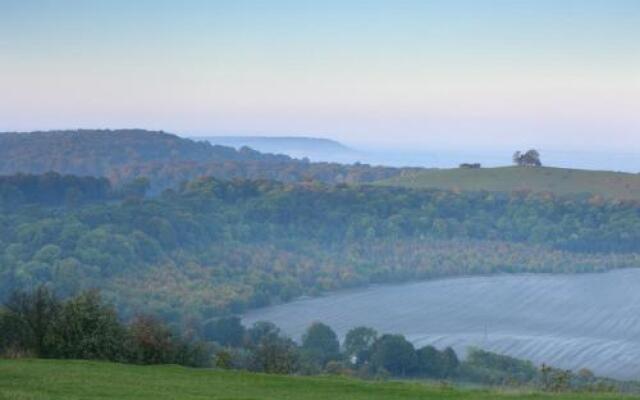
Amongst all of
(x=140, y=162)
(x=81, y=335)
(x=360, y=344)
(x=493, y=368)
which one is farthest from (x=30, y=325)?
(x=140, y=162)

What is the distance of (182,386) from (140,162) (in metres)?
107

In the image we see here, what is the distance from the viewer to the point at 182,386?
1817 centimetres

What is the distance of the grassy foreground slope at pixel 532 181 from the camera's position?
333 ft

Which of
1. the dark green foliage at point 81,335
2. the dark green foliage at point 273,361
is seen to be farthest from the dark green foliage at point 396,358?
the dark green foliage at point 81,335

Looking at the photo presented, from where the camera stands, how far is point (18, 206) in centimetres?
8212

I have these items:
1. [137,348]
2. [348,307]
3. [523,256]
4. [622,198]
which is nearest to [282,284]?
[348,307]

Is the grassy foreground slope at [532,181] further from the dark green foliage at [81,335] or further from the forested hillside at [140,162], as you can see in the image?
the dark green foliage at [81,335]

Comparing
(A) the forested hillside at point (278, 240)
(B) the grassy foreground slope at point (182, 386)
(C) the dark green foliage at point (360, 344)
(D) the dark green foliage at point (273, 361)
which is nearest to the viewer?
(B) the grassy foreground slope at point (182, 386)

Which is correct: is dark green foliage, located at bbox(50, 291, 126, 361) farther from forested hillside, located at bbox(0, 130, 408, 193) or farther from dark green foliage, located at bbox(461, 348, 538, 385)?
forested hillside, located at bbox(0, 130, 408, 193)

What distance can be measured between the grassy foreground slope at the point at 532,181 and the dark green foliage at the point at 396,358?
207ft

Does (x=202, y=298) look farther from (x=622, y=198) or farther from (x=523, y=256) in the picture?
(x=622, y=198)

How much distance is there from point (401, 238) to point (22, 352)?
75.1m

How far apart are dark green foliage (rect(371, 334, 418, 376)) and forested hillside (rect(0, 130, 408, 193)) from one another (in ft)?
224

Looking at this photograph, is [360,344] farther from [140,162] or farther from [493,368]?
[140,162]
